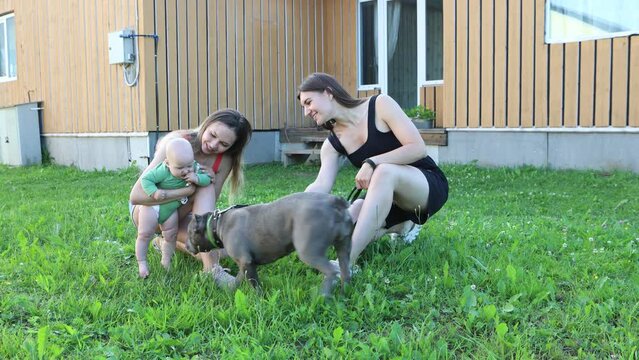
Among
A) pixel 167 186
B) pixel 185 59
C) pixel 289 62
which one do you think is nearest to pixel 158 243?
pixel 167 186

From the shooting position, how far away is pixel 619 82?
799 centimetres

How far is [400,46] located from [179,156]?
343 inches

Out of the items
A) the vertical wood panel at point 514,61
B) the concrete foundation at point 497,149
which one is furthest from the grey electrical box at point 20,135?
the vertical wood panel at point 514,61

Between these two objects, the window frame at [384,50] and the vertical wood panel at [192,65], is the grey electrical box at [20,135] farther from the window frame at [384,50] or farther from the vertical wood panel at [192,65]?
the window frame at [384,50]

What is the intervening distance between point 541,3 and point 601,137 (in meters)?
2.02

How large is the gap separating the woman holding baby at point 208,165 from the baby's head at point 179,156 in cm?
13

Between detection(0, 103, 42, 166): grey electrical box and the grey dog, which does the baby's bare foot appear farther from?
detection(0, 103, 42, 166): grey electrical box

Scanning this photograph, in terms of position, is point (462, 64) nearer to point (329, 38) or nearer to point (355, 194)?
point (329, 38)

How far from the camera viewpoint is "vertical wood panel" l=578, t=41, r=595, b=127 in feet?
27.0

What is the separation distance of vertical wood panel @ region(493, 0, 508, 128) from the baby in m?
6.45

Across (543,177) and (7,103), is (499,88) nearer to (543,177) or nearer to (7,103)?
(543,177)

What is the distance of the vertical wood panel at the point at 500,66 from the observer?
9109 mm

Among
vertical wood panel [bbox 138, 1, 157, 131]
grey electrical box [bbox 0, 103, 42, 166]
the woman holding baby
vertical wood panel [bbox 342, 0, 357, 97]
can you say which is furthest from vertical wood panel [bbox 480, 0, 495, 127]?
grey electrical box [bbox 0, 103, 42, 166]

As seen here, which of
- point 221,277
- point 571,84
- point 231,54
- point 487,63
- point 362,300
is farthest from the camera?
point 231,54
